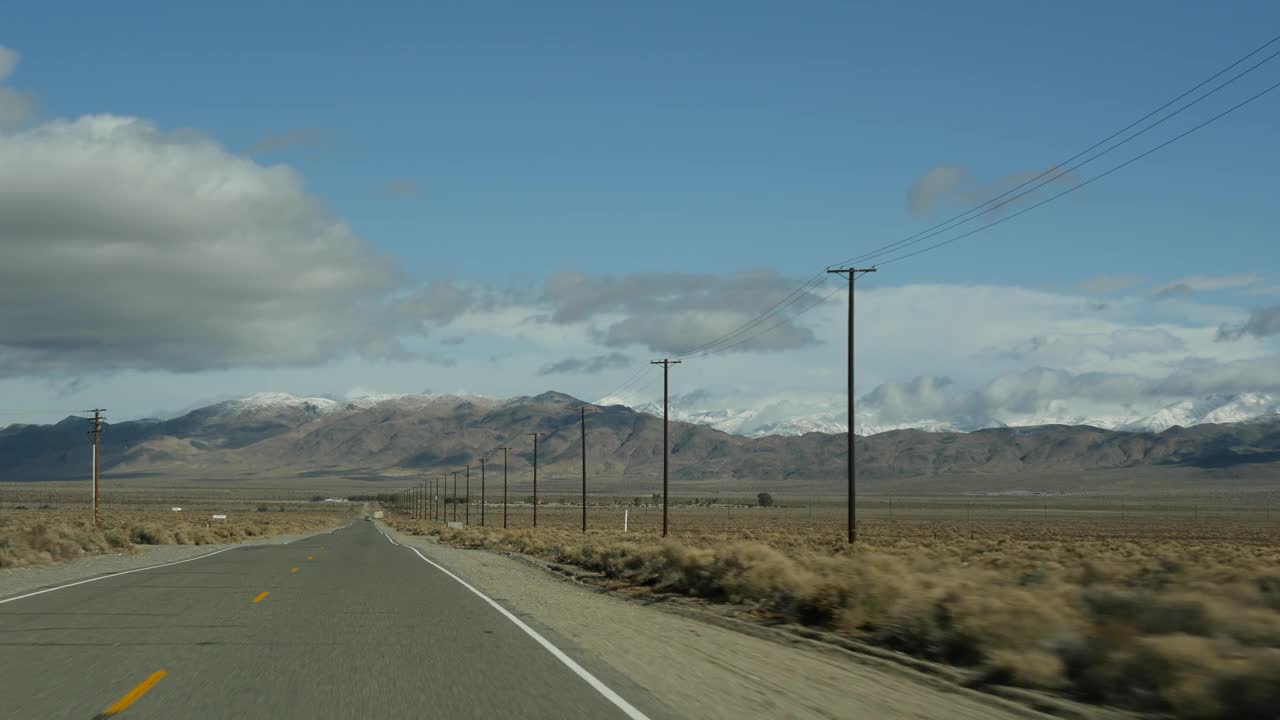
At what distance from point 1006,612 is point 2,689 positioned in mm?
10837

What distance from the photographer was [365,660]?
12789mm

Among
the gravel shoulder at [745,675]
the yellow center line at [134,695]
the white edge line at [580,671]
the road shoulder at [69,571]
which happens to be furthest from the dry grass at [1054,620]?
the road shoulder at [69,571]

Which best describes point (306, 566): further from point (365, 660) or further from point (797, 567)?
point (365, 660)

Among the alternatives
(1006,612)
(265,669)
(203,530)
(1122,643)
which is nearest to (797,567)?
(1006,612)

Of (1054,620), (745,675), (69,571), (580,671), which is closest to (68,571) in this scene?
(69,571)

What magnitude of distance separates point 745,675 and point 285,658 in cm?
507

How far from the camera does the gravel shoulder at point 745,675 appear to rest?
34.4 feet

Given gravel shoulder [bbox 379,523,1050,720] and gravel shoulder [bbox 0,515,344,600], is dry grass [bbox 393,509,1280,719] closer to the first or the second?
gravel shoulder [bbox 379,523,1050,720]

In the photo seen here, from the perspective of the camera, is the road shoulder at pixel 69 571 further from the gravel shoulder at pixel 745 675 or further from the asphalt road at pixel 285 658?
the gravel shoulder at pixel 745 675

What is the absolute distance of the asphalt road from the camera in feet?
32.7

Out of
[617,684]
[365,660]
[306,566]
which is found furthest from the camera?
[306,566]

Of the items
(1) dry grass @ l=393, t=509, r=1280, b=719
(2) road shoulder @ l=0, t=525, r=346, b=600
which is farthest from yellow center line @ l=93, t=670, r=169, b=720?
(2) road shoulder @ l=0, t=525, r=346, b=600

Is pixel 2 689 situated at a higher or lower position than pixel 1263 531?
higher

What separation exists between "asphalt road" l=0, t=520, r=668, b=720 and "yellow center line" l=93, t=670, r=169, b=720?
0.8 inches
